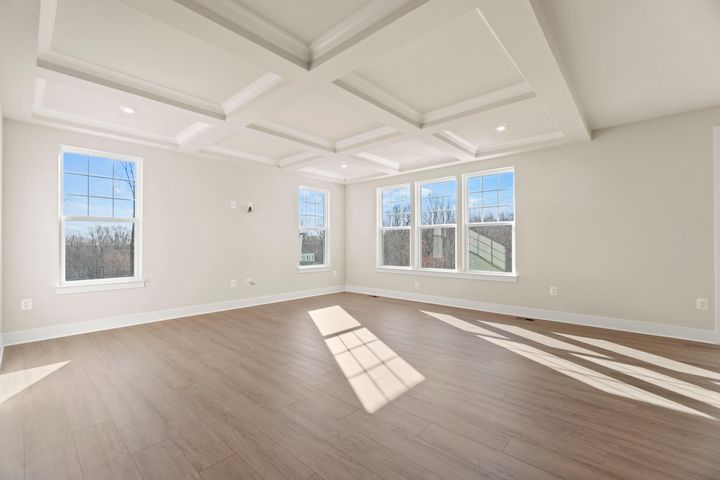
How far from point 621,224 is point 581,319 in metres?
1.35

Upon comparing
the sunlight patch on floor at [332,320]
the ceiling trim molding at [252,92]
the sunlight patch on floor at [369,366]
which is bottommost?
the sunlight patch on floor at [332,320]

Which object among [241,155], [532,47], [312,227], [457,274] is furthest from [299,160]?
[532,47]

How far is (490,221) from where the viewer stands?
16.9 feet

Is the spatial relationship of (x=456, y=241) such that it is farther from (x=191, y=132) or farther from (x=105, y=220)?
(x=105, y=220)

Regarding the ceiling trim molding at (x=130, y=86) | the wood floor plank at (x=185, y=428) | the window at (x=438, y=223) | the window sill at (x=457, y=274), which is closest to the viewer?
the wood floor plank at (x=185, y=428)

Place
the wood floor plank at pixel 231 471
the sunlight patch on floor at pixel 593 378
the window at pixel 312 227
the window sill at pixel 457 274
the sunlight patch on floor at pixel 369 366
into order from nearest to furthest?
the wood floor plank at pixel 231 471, the sunlight patch on floor at pixel 593 378, the sunlight patch on floor at pixel 369 366, the window sill at pixel 457 274, the window at pixel 312 227

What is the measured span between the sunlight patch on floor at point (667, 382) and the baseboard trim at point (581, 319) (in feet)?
4.59

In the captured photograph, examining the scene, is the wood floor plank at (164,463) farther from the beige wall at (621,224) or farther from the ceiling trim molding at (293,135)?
the beige wall at (621,224)

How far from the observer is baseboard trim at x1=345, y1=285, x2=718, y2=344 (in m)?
3.54

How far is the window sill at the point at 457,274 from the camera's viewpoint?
4.89 m

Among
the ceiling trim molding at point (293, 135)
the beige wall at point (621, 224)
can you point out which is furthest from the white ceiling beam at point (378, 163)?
the beige wall at point (621, 224)

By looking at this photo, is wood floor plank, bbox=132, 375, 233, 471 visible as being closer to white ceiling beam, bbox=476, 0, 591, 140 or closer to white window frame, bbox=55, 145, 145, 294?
white window frame, bbox=55, 145, 145, 294

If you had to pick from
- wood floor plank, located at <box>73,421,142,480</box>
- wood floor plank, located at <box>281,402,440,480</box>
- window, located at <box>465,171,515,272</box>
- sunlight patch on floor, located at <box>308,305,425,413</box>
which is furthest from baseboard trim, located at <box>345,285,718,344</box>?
wood floor plank, located at <box>73,421,142,480</box>

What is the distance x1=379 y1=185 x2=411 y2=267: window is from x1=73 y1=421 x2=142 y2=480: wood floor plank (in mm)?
5123
